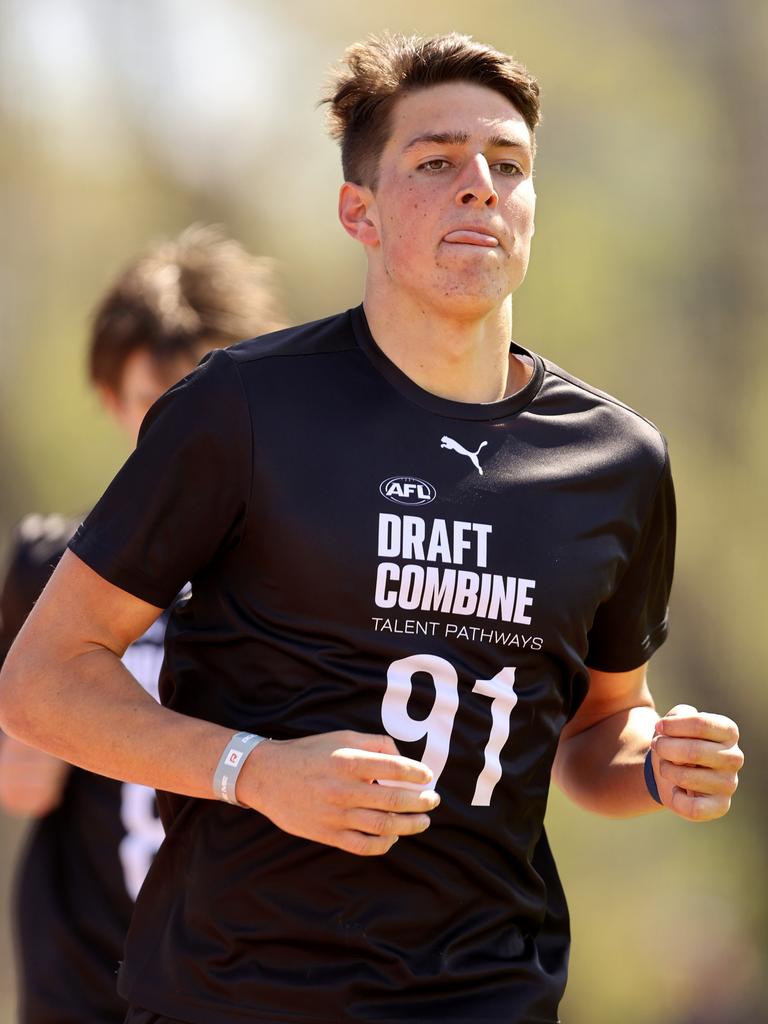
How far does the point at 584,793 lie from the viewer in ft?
11.4

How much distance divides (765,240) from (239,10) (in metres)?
5.62

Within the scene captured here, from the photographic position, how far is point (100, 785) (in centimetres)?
429

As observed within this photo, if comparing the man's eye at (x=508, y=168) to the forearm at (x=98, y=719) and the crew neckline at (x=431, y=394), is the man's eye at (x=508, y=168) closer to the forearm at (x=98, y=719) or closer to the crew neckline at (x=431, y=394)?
the crew neckline at (x=431, y=394)

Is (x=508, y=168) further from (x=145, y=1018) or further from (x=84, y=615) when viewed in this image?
(x=145, y=1018)

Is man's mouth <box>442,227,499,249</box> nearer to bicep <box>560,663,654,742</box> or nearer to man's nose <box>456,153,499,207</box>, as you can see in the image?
man's nose <box>456,153,499,207</box>

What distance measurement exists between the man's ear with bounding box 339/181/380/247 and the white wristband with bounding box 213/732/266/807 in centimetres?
115

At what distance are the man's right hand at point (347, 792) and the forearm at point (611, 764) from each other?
80 centimetres

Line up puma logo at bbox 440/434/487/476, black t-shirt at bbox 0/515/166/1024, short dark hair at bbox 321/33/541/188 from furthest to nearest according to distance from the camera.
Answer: black t-shirt at bbox 0/515/166/1024 → short dark hair at bbox 321/33/541/188 → puma logo at bbox 440/434/487/476

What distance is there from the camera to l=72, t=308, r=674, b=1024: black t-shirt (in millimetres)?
2844

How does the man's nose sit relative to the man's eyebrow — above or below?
below

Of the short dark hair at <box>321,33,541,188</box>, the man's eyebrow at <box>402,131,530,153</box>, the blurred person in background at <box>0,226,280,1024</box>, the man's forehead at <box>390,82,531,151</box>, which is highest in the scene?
the short dark hair at <box>321,33,541,188</box>

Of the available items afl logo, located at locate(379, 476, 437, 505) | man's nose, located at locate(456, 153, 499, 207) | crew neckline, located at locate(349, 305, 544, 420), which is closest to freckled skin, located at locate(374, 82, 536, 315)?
man's nose, located at locate(456, 153, 499, 207)

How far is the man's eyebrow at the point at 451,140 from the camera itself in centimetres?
320

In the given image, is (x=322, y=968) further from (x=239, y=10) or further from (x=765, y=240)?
(x=239, y=10)
